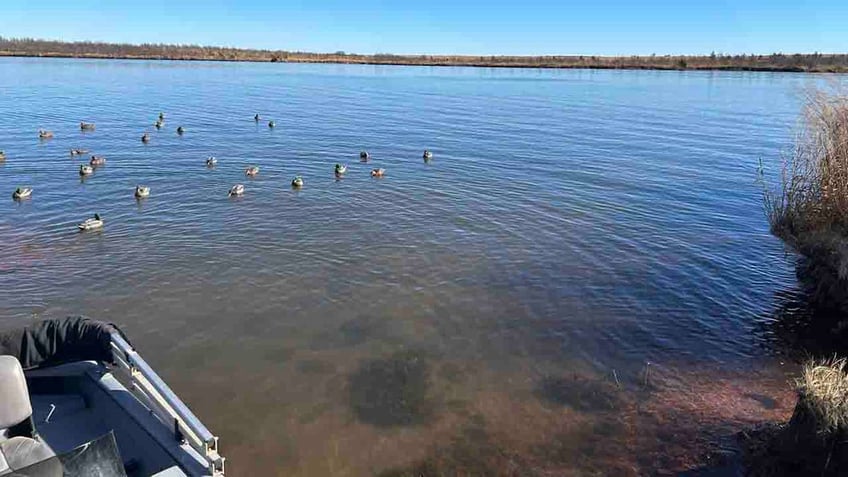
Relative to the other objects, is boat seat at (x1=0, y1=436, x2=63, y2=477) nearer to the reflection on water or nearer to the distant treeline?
the reflection on water

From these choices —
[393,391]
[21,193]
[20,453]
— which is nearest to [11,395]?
[20,453]

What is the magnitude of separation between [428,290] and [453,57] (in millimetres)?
149911

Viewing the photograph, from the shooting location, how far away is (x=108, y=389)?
708cm

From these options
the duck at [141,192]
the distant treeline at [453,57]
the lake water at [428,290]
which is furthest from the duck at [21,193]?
the distant treeline at [453,57]

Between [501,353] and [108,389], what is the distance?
22.8 feet

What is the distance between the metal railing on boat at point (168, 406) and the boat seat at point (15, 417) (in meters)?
1.06

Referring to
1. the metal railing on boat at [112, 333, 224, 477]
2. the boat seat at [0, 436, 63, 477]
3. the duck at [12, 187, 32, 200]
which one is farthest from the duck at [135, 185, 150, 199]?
the boat seat at [0, 436, 63, 477]

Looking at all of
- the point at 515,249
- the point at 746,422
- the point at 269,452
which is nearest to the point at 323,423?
the point at 269,452

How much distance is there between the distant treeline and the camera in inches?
3698

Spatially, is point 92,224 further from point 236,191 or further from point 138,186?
point 236,191

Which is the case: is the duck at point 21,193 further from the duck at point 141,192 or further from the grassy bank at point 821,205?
the grassy bank at point 821,205

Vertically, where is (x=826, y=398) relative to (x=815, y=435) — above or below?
above

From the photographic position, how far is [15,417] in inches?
237

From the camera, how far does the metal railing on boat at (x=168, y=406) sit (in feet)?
19.1
